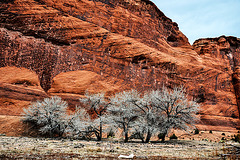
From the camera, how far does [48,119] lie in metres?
16.6

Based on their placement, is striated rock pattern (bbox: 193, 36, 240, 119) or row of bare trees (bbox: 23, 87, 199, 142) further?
striated rock pattern (bbox: 193, 36, 240, 119)

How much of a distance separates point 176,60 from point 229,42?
2316 cm

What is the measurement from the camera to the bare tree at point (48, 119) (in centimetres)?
1655

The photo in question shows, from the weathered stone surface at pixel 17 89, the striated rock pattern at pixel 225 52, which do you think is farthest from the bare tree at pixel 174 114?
the striated rock pattern at pixel 225 52

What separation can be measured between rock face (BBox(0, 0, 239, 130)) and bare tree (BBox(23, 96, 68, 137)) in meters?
4.08

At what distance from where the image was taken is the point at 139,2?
3641cm

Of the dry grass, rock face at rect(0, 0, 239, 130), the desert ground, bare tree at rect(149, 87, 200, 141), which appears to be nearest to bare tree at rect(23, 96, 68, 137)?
rock face at rect(0, 0, 239, 130)

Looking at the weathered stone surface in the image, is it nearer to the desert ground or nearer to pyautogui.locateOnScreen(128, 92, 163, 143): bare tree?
the desert ground

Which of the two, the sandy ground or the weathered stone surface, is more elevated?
the weathered stone surface

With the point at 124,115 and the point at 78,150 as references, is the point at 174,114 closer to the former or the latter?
the point at 124,115

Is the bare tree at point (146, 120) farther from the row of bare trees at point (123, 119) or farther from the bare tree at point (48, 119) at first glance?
the bare tree at point (48, 119)

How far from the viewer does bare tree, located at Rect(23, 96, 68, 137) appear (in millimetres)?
16547

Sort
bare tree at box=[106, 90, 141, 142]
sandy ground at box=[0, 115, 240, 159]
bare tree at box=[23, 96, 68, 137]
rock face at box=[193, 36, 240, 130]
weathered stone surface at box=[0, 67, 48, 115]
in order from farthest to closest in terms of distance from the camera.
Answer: rock face at box=[193, 36, 240, 130]
weathered stone surface at box=[0, 67, 48, 115]
bare tree at box=[23, 96, 68, 137]
bare tree at box=[106, 90, 141, 142]
sandy ground at box=[0, 115, 240, 159]

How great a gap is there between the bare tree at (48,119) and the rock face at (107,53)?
408 cm
